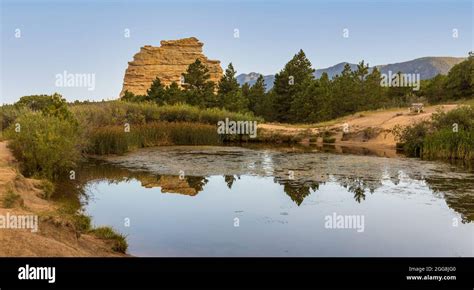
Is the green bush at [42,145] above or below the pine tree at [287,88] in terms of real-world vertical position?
below

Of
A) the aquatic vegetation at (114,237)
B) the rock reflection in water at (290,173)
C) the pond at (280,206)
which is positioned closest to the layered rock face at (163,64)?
the rock reflection in water at (290,173)

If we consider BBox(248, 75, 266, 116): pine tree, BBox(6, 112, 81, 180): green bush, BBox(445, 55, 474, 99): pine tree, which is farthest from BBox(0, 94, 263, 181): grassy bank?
BBox(445, 55, 474, 99): pine tree

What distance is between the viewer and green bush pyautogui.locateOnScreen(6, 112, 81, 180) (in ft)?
48.5

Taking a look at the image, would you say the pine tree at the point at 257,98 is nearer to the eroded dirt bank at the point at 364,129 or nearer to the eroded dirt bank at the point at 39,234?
the eroded dirt bank at the point at 364,129

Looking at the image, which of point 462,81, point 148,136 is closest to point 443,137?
point 148,136

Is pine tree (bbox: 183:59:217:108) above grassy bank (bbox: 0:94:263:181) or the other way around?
above

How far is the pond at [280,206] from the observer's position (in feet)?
29.7

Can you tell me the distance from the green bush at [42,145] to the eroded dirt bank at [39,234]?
323 cm

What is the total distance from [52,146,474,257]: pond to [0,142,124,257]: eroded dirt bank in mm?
911

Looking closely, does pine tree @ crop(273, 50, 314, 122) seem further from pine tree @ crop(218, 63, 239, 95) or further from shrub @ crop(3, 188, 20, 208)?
shrub @ crop(3, 188, 20, 208)

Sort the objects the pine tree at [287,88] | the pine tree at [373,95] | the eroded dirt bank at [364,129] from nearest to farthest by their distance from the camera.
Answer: the eroded dirt bank at [364,129] < the pine tree at [373,95] < the pine tree at [287,88]
